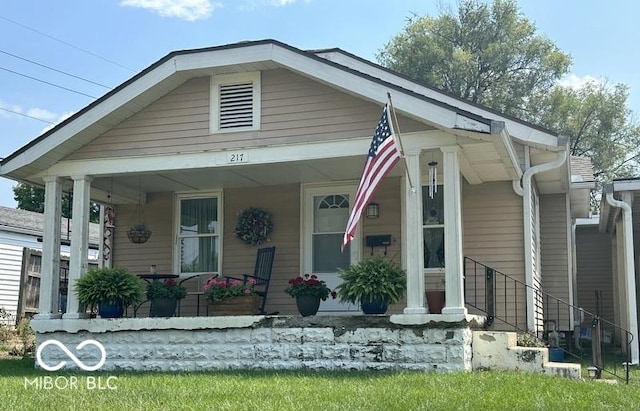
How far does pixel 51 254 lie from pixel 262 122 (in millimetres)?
3386

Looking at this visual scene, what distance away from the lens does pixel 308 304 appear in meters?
9.54

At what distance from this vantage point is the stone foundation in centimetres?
840

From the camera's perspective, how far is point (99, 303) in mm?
9938

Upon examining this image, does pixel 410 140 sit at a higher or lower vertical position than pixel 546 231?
higher

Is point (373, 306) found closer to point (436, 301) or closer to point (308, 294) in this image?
point (436, 301)

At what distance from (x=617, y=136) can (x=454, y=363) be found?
22.3 meters

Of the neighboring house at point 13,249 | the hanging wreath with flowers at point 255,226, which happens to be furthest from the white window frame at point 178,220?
the neighboring house at point 13,249

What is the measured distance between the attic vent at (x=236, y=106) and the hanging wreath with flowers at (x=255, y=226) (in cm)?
220

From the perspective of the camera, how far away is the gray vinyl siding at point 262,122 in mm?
9164

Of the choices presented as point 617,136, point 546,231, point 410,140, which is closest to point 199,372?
point 410,140

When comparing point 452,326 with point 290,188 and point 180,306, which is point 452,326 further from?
point 180,306

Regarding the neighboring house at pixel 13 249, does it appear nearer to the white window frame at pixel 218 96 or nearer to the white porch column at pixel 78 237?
the white porch column at pixel 78 237

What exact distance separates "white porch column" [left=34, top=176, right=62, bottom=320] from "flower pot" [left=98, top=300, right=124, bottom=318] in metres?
0.61

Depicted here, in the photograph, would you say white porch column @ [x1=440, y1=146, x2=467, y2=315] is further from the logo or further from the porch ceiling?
the logo
